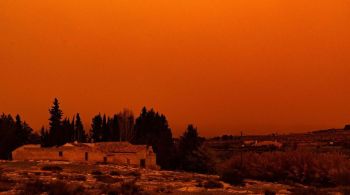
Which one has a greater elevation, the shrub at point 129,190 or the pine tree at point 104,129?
the pine tree at point 104,129

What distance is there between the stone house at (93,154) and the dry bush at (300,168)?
24.7 meters

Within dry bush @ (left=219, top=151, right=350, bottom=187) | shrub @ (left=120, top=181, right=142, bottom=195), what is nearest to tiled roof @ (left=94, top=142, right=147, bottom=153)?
dry bush @ (left=219, top=151, right=350, bottom=187)

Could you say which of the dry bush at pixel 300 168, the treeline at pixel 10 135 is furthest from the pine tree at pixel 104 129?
the dry bush at pixel 300 168

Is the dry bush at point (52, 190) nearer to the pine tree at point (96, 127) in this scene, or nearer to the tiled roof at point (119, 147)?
the tiled roof at point (119, 147)

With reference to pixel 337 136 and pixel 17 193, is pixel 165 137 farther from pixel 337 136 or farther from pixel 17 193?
pixel 17 193

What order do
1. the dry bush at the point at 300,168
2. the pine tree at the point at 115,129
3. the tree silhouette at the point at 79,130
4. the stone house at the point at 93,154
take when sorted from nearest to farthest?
1. the dry bush at the point at 300,168
2. the stone house at the point at 93,154
3. the pine tree at the point at 115,129
4. the tree silhouette at the point at 79,130

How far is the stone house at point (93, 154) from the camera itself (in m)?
60.1

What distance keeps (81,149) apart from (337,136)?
52.9m

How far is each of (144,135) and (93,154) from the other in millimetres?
22899

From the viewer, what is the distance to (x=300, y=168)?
35.5m

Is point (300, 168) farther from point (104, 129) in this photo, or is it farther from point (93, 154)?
point (104, 129)

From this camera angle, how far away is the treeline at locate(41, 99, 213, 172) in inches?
2743

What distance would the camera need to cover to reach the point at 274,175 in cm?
3662

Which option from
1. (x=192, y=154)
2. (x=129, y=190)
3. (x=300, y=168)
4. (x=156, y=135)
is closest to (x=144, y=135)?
(x=156, y=135)
